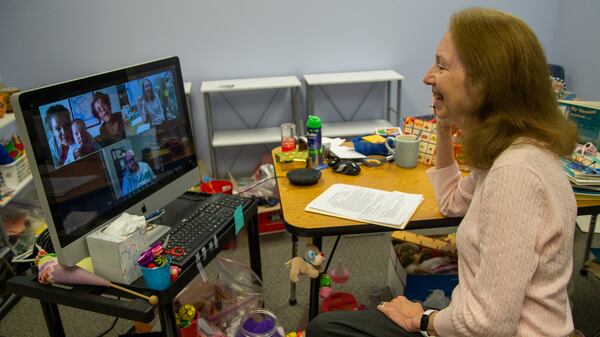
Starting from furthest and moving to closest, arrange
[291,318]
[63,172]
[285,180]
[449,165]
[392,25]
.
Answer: [392,25] < [291,318] < [285,180] < [449,165] < [63,172]

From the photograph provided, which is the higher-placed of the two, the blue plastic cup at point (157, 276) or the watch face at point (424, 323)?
the blue plastic cup at point (157, 276)

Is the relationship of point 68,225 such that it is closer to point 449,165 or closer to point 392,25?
point 449,165

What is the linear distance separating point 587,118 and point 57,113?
1780 millimetres

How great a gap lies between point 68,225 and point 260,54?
2.46 m

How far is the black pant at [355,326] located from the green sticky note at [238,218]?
0.38m

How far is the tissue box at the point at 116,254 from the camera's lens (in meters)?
1.10

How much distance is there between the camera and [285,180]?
1.70 meters

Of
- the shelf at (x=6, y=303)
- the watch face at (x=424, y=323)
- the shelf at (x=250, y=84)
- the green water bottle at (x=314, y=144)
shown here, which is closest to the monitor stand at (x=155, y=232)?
the green water bottle at (x=314, y=144)

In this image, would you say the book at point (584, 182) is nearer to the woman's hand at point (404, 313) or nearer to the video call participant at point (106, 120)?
the woman's hand at point (404, 313)

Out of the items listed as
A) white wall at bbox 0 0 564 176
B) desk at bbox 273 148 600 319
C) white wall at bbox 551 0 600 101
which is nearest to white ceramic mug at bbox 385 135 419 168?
desk at bbox 273 148 600 319

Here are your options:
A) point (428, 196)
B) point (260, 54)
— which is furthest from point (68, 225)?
point (260, 54)

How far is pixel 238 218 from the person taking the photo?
148 cm

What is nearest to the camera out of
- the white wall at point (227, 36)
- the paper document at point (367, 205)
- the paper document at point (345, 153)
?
the paper document at point (367, 205)

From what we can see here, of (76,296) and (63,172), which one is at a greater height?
(63,172)
